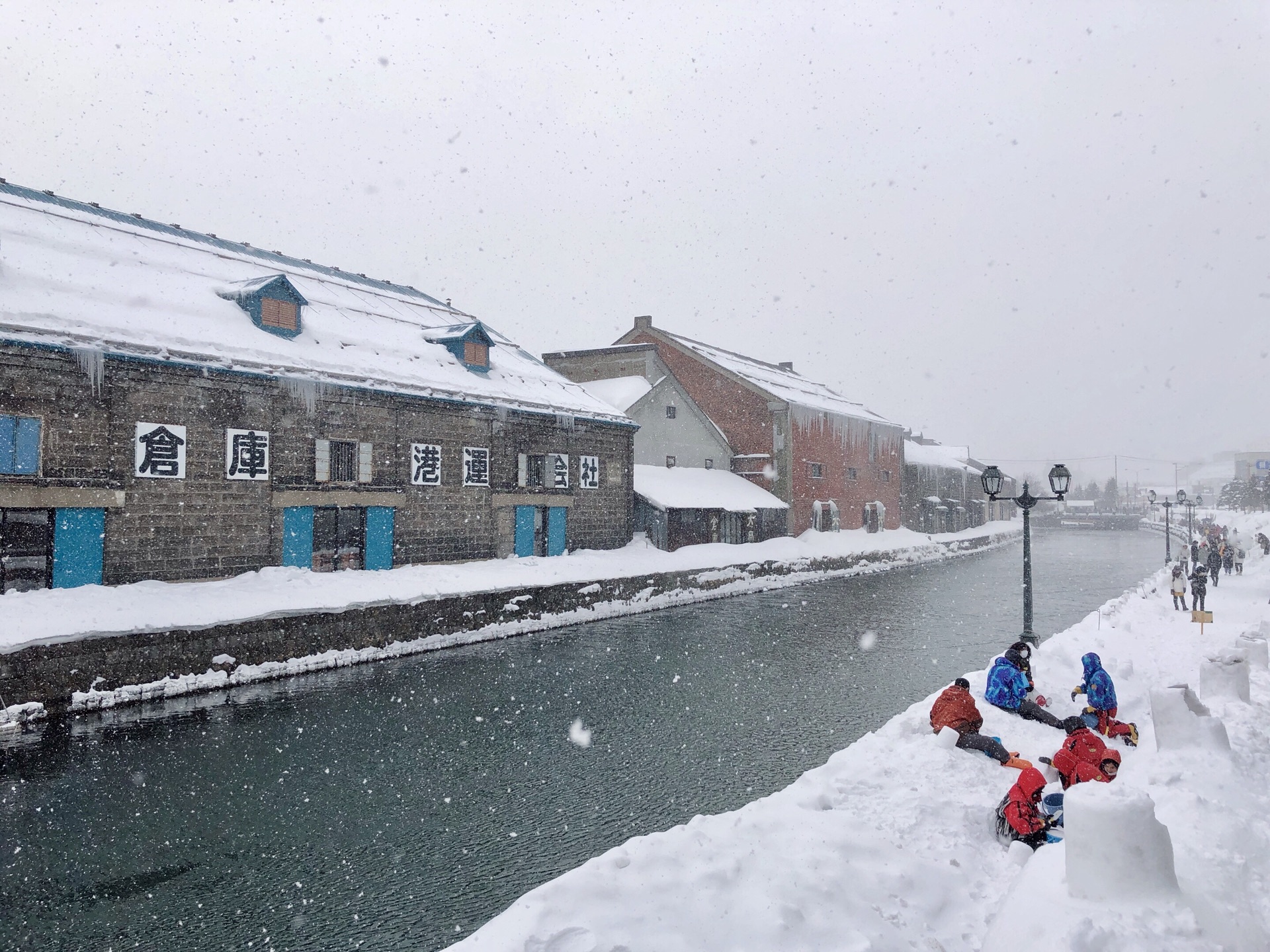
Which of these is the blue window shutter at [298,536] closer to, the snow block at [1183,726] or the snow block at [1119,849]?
the snow block at [1183,726]

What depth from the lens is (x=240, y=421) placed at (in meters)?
16.2

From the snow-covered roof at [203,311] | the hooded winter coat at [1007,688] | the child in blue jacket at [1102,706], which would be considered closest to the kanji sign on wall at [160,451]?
the snow-covered roof at [203,311]

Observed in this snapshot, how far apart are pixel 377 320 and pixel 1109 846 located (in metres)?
21.9

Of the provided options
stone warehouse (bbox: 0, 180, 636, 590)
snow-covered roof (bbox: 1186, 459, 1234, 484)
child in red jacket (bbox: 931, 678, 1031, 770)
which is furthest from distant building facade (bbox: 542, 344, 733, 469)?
snow-covered roof (bbox: 1186, 459, 1234, 484)

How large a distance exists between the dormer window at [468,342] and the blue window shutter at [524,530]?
4423 mm

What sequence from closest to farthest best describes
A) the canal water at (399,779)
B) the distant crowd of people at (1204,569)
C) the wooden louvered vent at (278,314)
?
the canal water at (399,779) < the distant crowd of people at (1204,569) < the wooden louvered vent at (278,314)

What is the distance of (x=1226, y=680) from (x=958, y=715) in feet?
13.3

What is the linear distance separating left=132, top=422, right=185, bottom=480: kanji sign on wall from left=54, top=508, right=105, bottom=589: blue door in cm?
111

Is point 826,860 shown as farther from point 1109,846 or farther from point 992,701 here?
point 992,701

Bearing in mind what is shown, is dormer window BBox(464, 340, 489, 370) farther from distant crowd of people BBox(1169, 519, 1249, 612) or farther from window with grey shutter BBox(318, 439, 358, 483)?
distant crowd of people BBox(1169, 519, 1249, 612)

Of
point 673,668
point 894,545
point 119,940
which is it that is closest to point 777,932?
point 119,940

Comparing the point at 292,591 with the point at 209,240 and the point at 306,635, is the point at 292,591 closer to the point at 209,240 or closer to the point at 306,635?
the point at 306,635

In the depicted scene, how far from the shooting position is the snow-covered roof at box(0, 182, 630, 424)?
1441cm

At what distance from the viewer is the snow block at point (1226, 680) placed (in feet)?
30.5
